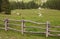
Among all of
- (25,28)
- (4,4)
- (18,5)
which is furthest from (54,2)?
(25,28)

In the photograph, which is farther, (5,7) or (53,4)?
(53,4)

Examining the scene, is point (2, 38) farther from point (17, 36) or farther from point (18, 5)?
point (18, 5)

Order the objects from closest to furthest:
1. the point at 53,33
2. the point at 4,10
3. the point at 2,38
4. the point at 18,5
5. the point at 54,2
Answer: the point at 2,38
the point at 53,33
the point at 4,10
the point at 54,2
the point at 18,5

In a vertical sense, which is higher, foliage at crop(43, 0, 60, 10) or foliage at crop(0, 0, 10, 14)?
foliage at crop(0, 0, 10, 14)

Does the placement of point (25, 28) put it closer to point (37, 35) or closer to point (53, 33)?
point (37, 35)

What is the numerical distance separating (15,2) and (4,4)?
45.3 ft

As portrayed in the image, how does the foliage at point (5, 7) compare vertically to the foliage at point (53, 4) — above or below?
above

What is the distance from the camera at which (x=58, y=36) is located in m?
16.5

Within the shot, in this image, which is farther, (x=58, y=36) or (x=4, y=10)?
(x=4, y=10)

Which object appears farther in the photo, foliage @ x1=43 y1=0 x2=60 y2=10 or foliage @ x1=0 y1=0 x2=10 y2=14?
foliage @ x1=43 y1=0 x2=60 y2=10

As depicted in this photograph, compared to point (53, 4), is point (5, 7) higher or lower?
higher

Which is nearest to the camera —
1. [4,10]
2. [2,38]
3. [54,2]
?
[2,38]

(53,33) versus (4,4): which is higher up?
(4,4)

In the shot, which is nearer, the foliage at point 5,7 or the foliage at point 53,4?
the foliage at point 5,7
